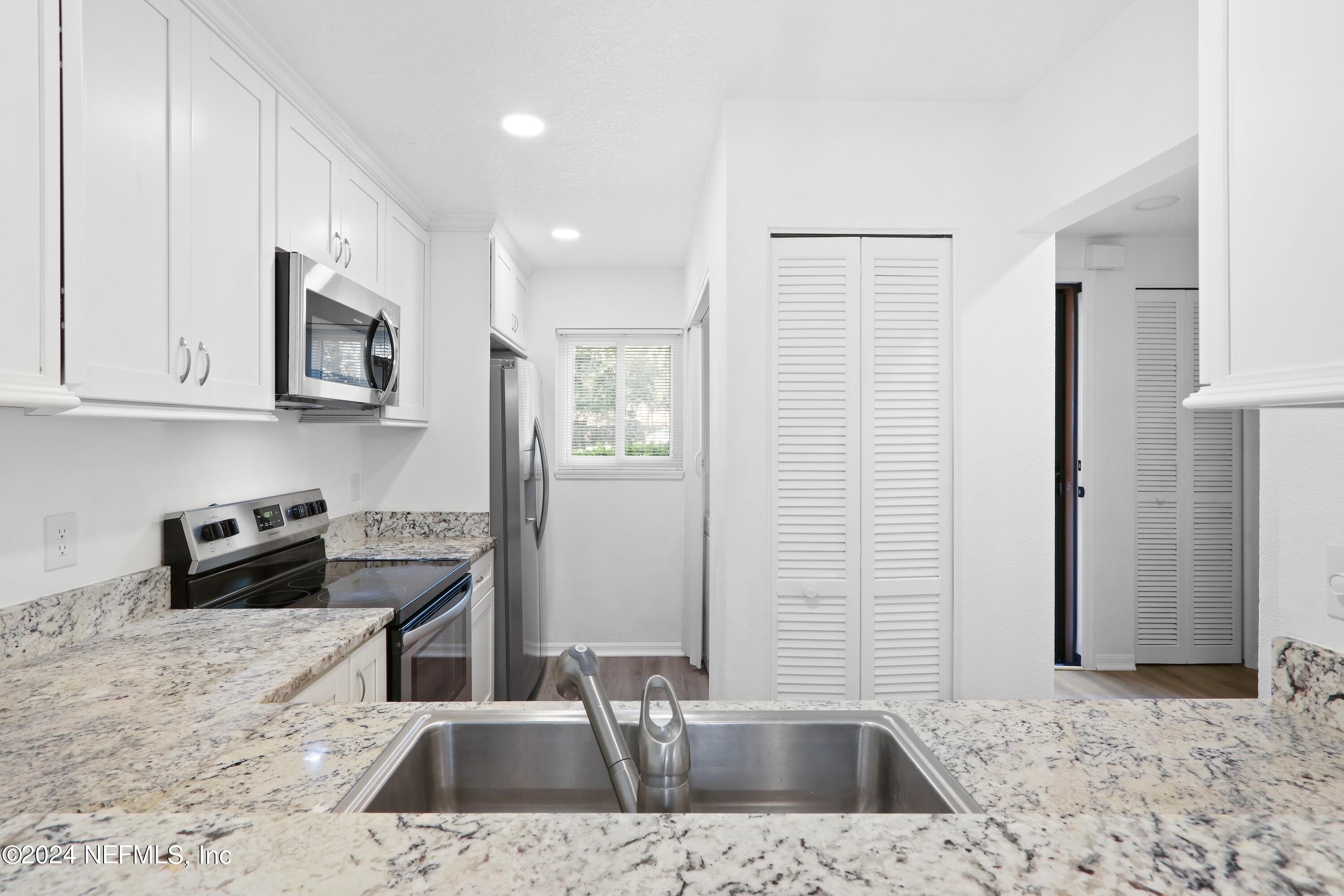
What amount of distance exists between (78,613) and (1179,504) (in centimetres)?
482

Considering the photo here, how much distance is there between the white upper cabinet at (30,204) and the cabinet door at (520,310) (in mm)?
3017

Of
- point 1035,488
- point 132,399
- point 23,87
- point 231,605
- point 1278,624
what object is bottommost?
point 231,605

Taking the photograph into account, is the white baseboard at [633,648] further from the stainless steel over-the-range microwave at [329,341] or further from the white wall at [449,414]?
the stainless steel over-the-range microwave at [329,341]

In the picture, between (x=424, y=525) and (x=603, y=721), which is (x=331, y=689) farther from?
(x=424, y=525)

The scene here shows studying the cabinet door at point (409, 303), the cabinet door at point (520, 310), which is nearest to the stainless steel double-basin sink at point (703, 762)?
the cabinet door at point (409, 303)

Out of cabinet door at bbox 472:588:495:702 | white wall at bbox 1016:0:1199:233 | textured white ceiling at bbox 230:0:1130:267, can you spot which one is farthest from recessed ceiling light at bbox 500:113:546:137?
cabinet door at bbox 472:588:495:702

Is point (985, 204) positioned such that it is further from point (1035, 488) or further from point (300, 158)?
point (300, 158)

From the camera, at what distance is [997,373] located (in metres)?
2.37

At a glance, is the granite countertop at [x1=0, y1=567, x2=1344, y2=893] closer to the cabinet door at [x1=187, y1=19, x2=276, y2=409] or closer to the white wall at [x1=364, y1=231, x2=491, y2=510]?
the cabinet door at [x1=187, y1=19, x2=276, y2=409]

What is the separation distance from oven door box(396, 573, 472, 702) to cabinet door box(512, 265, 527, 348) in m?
1.75

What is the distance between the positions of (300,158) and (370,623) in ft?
4.84

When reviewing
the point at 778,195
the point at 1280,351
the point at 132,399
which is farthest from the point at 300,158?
the point at 1280,351

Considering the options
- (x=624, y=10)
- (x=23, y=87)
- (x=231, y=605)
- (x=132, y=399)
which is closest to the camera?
(x=23, y=87)

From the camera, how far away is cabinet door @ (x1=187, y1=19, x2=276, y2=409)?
5.42 feet
